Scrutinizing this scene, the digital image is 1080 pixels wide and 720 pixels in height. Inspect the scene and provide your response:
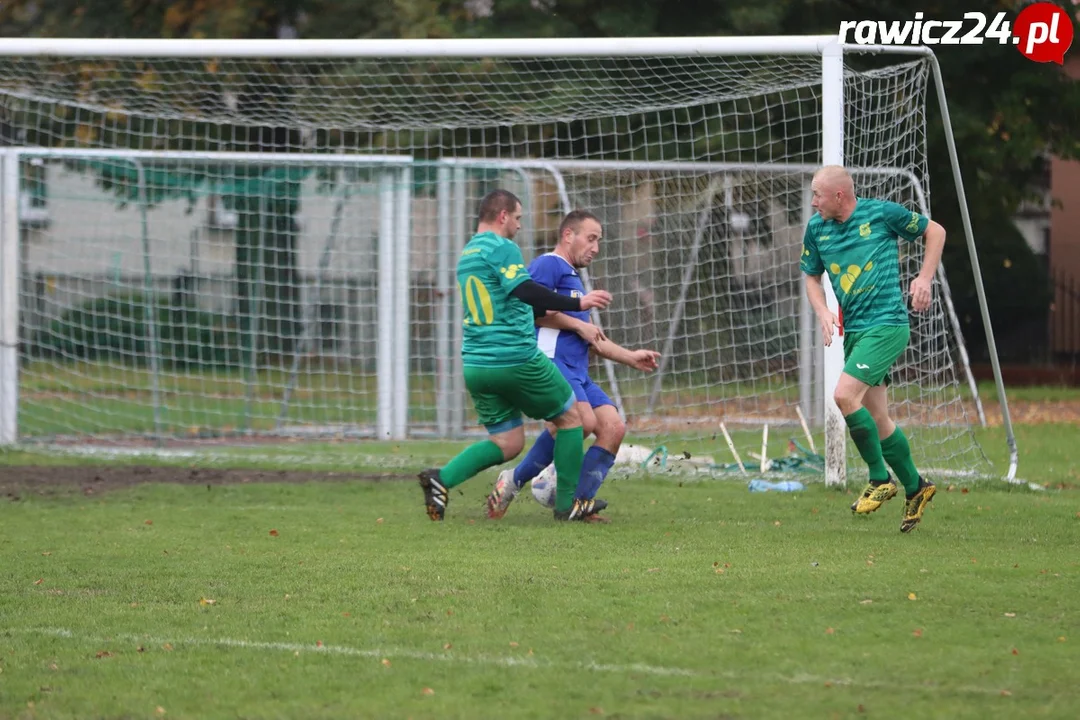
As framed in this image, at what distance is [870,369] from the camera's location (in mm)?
7402

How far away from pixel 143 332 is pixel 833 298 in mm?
8416

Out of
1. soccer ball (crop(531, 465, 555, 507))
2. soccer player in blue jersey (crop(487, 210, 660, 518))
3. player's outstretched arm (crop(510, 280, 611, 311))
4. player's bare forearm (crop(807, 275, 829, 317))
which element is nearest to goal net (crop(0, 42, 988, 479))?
soccer ball (crop(531, 465, 555, 507))

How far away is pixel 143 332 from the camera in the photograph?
15109mm

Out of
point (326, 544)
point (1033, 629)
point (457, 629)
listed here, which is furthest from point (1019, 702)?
point (326, 544)

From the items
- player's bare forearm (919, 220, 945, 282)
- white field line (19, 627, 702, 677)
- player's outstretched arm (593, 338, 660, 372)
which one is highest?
player's bare forearm (919, 220, 945, 282)

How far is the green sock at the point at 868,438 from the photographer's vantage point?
7.55m

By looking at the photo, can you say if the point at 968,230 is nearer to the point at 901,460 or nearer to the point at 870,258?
the point at 870,258

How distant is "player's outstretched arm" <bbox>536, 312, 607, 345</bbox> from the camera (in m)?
7.97

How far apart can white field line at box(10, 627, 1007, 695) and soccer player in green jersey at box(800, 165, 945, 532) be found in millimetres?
3190

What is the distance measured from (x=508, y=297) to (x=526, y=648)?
3176 mm

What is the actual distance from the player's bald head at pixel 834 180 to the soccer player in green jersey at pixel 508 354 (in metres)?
1.29

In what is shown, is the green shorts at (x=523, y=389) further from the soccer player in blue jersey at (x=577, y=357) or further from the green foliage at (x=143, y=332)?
the green foliage at (x=143, y=332)

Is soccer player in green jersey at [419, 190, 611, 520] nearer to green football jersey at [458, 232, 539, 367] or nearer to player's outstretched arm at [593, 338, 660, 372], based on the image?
green football jersey at [458, 232, 539, 367]

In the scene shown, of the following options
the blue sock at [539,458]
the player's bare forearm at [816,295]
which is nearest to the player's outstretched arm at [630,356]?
the blue sock at [539,458]
